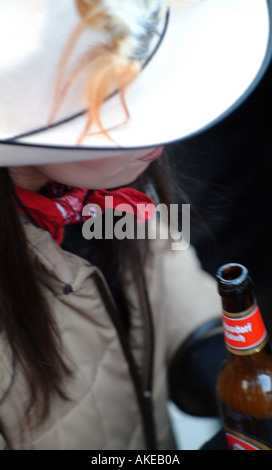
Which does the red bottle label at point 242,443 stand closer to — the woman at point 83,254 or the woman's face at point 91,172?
the woman at point 83,254

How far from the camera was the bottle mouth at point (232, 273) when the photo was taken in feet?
1.89

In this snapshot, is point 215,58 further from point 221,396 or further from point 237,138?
point 237,138

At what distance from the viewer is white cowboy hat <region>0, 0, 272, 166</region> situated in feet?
1.57

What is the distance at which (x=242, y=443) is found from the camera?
25.5 inches

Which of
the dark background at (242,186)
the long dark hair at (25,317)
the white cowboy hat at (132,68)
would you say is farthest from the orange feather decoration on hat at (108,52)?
the dark background at (242,186)

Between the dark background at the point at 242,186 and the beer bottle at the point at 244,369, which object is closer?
the beer bottle at the point at 244,369

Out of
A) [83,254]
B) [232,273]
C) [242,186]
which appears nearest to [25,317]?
[83,254]

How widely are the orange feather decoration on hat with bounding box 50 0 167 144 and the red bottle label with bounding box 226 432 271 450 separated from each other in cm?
44

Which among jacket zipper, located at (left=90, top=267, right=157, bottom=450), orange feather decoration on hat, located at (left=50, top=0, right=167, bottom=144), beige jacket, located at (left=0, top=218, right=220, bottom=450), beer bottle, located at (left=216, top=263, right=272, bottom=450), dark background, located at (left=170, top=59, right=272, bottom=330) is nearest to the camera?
orange feather decoration on hat, located at (left=50, top=0, right=167, bottom=144)

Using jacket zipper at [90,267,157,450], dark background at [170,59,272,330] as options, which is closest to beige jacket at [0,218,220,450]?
jacket zipper at [90,267,157,450]

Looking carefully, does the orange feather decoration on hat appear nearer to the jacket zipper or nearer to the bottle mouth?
the bottle mouth

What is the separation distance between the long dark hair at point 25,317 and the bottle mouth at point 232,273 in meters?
0.22

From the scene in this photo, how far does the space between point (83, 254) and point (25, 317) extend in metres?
0.16

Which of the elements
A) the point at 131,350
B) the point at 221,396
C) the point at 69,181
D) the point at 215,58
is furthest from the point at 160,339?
the point at 215,58
